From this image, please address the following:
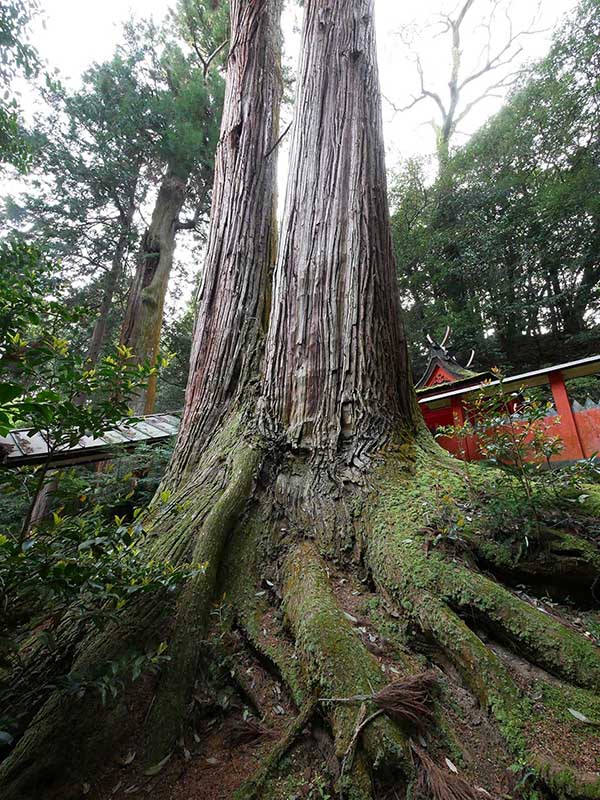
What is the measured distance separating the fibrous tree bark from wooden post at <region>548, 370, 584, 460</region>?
1484mm

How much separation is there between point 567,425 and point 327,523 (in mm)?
2270

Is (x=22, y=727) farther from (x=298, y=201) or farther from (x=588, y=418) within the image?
(x=588, y=418)

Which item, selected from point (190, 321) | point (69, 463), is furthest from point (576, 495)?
point (190, 321)

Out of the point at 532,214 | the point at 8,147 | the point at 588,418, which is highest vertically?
the point at 532,214

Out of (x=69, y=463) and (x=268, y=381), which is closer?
(x=268, y=381)

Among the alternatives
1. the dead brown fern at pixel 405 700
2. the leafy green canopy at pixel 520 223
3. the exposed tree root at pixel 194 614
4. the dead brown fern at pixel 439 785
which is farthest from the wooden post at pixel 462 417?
the leafy green canopy at pixel 520 223

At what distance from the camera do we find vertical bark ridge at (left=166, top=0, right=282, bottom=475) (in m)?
2.64

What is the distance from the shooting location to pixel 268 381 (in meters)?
2.33

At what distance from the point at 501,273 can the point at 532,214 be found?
1712 mm

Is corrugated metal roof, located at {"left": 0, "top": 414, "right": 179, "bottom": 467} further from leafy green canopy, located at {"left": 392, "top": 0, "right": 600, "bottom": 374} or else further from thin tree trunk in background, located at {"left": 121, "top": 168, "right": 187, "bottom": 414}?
leafy green canopy, located at {"left": 392, "top": 0, "right": 600, "bottom": 374}

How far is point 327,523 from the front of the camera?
5.99ft

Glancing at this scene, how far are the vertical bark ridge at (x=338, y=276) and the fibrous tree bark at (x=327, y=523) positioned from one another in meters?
0.01

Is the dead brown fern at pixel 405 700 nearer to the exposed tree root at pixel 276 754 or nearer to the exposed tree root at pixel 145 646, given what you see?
the exposed tree root at pixel 276 754

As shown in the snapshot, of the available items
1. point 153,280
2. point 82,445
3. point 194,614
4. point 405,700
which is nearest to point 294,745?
point 405,700
